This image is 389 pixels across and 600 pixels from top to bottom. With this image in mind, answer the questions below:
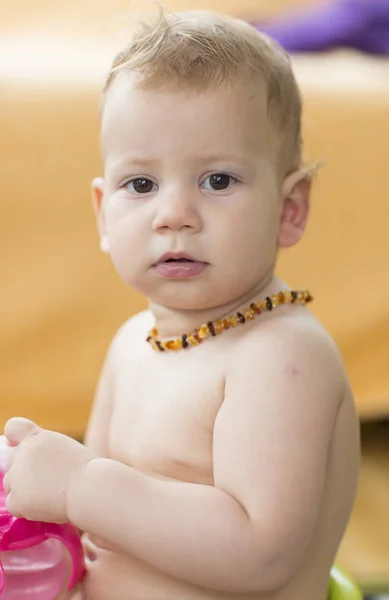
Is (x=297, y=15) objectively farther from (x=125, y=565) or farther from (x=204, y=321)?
(x=125, y=565)

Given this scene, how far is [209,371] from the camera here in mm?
716

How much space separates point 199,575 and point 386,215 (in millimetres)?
707

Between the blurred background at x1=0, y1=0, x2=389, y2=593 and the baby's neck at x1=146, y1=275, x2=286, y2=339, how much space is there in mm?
466

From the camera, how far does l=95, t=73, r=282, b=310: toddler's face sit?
69 cm

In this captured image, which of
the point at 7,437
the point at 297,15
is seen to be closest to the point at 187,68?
the point at 7,437

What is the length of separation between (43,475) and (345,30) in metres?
1.07


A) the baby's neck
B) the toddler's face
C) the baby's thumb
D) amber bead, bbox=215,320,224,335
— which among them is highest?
the toddler's face

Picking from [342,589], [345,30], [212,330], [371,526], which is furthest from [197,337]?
[345,30]

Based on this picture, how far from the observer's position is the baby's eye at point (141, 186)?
722 millimetres

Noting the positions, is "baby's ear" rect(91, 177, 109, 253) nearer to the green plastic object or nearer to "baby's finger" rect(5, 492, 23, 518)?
"baby's finger" rect(5, 492, 23, 518)

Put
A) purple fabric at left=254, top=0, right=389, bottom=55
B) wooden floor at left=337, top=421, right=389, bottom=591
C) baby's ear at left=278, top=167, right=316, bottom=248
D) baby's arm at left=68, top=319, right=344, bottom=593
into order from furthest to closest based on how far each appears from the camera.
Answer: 1. purple fabric at left=254, top=0, right=389, bottom=55
2. wooden floor at left=337, top=421, right=389, bottom=591
3. baby's ear at left=278, top=167, right=316, bottom=248
4. baby's arm at left=68, top=319, right=344, bottom=593

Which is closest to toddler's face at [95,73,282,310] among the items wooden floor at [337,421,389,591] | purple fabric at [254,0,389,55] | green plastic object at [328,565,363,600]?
green plastic object at [328,565,363,600]

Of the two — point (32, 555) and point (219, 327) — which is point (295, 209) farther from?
point (32, 555)

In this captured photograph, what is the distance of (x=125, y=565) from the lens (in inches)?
28.6
